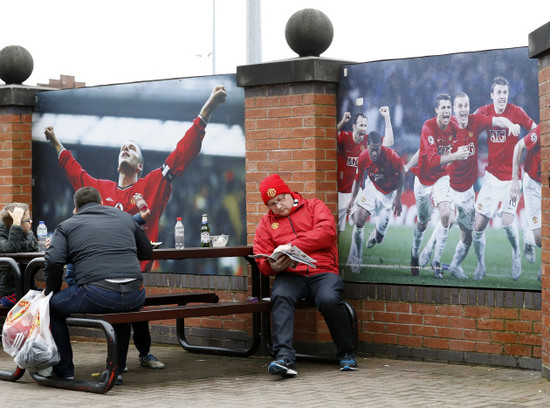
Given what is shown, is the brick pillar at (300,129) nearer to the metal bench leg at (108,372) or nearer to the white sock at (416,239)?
the white sock at (416,239)

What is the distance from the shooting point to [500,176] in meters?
8.10

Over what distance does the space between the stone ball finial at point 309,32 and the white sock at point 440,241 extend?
1918mm

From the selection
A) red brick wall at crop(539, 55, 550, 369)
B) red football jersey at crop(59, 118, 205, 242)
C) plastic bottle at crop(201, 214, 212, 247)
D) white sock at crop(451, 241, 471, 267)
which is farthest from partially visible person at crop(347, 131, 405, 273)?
red football jersey at crop(59, 118, 205, 242)

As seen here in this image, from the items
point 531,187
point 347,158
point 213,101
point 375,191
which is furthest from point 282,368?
point 213,101

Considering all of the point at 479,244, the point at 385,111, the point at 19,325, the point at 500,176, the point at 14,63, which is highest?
the point at 14,63

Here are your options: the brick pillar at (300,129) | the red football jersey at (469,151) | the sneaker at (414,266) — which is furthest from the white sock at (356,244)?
the red football jersey at (469,151)

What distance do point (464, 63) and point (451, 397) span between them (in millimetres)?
2753

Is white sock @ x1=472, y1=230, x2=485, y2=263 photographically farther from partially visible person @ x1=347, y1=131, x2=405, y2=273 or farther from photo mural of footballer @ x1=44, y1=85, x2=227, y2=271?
photo mural of footballer @ x1=44, y1=85, x2=227, y2=271

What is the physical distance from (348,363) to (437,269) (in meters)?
1.06

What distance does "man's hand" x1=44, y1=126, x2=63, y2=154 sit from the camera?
11.0 metres

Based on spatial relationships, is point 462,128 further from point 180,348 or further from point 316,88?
point 180,348

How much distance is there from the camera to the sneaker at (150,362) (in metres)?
8.67

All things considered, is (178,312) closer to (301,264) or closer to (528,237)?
(301,264)

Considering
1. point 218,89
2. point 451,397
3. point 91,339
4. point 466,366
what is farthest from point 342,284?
point 91,339
